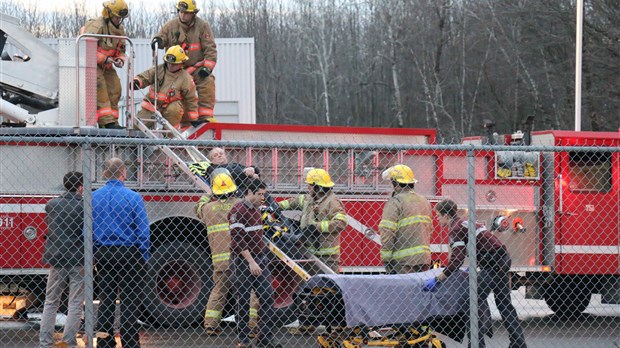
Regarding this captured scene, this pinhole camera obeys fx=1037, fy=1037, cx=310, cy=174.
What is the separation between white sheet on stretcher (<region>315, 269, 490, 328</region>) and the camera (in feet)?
27.5

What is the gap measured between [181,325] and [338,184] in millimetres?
2418

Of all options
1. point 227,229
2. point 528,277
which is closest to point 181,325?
point 227,229

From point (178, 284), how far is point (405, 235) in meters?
2.79

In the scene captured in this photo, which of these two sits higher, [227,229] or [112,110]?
[112,110]

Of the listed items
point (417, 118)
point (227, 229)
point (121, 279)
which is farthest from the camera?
point (417, 118)

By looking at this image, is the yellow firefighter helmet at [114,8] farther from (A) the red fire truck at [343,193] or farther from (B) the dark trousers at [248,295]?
(B) the dark trousers at [248,295]

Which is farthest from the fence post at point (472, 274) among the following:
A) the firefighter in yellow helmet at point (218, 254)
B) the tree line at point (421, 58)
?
the tree line at point (421, 58)

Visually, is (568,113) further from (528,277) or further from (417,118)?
(528,277)

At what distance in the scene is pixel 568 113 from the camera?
3188cm

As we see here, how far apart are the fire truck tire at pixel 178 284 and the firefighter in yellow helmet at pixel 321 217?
1.32m

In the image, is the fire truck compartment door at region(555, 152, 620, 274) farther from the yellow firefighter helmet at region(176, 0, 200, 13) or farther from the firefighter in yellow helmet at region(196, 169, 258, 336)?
the yellow firefighter helmet at region(176, 0, 200, 13)

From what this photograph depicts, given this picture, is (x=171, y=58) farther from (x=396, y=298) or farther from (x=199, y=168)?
(x=396, y=298)

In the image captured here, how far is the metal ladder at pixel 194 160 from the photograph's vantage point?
10.3 metres

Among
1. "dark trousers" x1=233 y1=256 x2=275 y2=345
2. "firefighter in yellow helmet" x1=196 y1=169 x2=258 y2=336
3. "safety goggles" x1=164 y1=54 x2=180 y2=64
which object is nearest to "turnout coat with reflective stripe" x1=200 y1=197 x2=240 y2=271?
"firefighter in yellow helmet" x1=196 y1=169 x2=258 y2=336
